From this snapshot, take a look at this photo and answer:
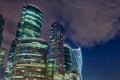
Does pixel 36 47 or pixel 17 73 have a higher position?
pixel 36 47

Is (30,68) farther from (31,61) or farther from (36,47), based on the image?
(36,47)

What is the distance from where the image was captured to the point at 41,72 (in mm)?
195500

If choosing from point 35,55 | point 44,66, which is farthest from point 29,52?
point 44,66

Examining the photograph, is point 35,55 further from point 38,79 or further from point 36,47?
point 38,79

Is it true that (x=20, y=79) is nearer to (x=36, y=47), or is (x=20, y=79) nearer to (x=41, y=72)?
(x=41, y=72)

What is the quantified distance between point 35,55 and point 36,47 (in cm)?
722

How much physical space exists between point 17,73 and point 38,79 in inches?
829

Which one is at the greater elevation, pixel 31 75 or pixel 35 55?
pixel 35 55

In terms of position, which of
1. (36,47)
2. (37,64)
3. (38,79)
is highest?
(36,47)

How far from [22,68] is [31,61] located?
10071 mm

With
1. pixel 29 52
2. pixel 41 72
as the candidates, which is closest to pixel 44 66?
pixel 41 72

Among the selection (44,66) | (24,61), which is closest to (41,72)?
(44,66)

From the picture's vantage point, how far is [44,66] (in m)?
198

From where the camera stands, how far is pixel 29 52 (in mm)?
199750
